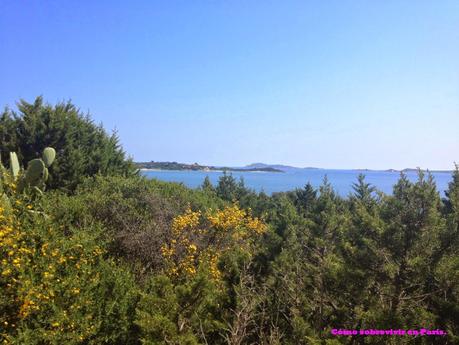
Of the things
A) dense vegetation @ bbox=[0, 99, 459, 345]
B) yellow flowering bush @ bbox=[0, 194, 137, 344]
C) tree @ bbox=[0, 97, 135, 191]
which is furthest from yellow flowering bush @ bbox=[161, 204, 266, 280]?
tree @ bbox=[0, 97, 135, 191]

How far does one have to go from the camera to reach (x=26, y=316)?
16.0 ft

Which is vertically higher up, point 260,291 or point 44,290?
point 44,290

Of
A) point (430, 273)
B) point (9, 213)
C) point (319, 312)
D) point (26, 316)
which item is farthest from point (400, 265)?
point (9, 213)

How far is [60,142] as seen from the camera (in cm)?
2027

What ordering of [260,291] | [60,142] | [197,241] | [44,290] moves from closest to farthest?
[44,290] → [260,291] → [197,241] → [60,142]

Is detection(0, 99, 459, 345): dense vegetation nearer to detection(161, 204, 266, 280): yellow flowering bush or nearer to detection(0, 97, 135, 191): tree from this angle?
detection(161, 204, 266, 280): yellow flowering bush

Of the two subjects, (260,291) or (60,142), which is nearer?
(260,291)

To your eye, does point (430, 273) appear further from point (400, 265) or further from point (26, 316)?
point (26, 316)

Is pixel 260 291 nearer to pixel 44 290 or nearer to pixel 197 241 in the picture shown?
pixel 44 290

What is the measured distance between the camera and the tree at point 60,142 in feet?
62.6

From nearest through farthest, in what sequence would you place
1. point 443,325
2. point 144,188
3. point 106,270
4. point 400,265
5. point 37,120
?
point 443,325, point 400,265, point 106,270, point 144,188, point 37,120

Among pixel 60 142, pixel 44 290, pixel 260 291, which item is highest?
pixel 60 142

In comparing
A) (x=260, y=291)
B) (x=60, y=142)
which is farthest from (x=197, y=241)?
(x=60, y=142)

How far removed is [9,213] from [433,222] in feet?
22.8
